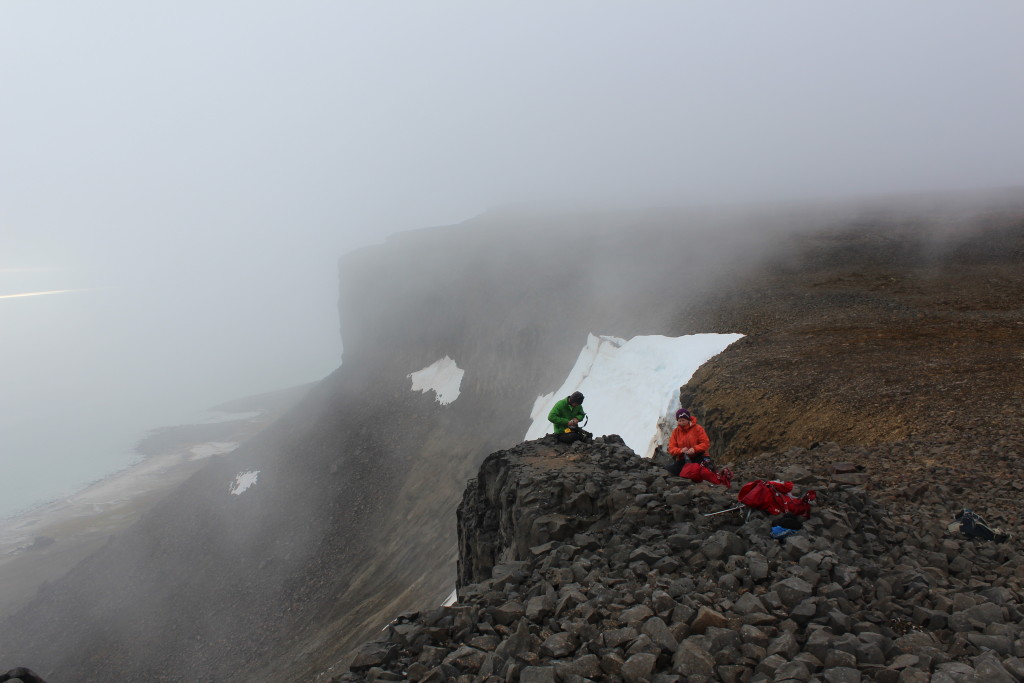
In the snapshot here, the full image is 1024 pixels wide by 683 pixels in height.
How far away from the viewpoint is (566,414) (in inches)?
591

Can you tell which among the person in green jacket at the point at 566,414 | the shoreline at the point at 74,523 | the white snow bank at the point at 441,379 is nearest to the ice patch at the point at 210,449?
the shoreline at the point at 74,523

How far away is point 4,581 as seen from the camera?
5944 cm

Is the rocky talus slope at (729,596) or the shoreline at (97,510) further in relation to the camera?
the shoreline at (97,510)

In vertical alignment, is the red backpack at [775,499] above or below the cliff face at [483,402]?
above

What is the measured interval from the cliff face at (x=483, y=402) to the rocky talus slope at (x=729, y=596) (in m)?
7.18

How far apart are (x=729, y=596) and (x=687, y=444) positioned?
15.8ft

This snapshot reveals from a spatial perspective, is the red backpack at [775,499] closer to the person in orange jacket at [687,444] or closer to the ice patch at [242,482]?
the person in orange jacket at [687,444]

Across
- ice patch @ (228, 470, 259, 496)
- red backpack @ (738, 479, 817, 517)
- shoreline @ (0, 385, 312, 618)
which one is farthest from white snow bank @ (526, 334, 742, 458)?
shoreline @ (0, 385, 312, 618)

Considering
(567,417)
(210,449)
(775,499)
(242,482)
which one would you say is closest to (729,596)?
(775,499)

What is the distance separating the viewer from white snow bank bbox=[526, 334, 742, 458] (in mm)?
25188

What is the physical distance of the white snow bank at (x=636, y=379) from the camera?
25188mm

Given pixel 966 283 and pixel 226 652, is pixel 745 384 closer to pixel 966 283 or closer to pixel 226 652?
pixel 966 283

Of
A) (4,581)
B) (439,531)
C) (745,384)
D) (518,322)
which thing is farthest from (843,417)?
(4,581)

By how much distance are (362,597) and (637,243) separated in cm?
4025
